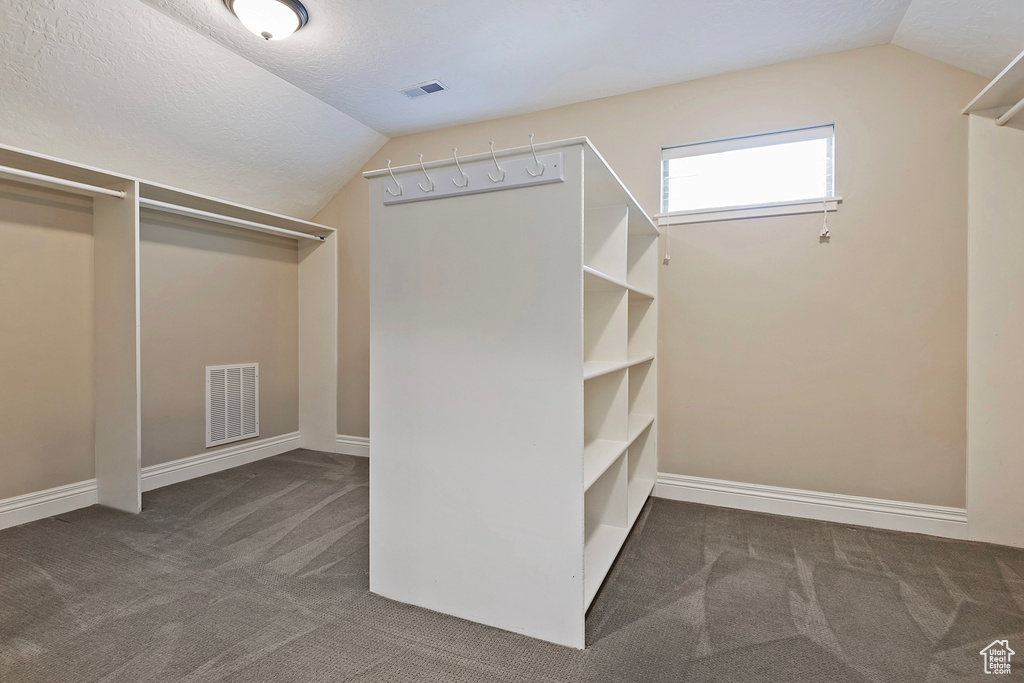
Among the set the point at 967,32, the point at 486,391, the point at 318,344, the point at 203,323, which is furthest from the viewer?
the point at 318,344

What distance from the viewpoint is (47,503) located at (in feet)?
8.63

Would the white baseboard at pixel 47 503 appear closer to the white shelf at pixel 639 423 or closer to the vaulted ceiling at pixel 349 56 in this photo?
the vaulted ceiling at pixel 349 56

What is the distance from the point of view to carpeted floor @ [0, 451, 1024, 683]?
149 cm

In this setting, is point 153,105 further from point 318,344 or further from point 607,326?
point 607,326

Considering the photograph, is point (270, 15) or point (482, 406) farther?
point (270, 15)

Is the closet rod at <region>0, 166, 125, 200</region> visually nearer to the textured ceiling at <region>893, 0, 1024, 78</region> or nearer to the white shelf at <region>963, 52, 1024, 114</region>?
the textured ceiling at <region>893, 0, 1024, 78</region>

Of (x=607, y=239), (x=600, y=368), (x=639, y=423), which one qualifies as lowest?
(x=639, y=423)

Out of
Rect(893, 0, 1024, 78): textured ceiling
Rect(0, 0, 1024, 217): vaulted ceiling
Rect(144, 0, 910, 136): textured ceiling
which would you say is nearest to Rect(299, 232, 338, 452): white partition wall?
Rect(0, 0, 1024, 217): vaulted ceiling

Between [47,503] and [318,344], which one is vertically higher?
[318,344]

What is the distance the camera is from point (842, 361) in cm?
269

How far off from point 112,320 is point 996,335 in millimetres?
4703

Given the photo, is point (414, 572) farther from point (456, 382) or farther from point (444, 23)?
point (444, 23)

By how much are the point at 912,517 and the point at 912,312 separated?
1.08m

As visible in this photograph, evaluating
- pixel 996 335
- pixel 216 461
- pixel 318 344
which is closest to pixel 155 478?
pixel 216 461
